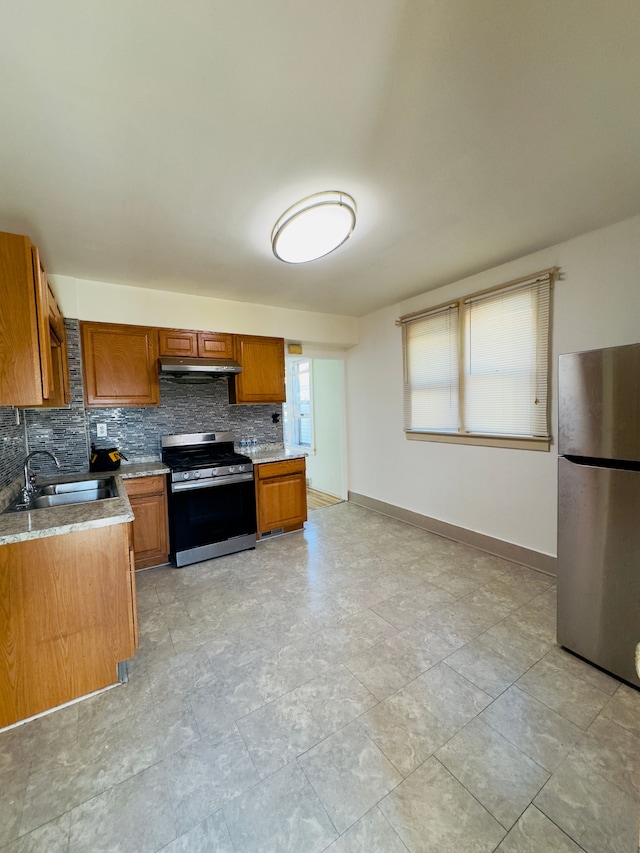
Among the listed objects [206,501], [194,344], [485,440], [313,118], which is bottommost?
[206,501]

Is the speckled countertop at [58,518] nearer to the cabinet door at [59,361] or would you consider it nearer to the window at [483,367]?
the cabinet door at [59,361]

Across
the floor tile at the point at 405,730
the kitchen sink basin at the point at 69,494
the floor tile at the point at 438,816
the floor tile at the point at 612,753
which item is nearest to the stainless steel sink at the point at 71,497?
the kitchen sink basin at the point at 69,494

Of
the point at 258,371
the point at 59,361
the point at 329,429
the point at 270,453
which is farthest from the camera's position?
the point at 329,429

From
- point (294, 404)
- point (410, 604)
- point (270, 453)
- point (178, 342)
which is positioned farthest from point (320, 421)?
point (410, 604)

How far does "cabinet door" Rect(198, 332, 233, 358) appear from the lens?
131 inches

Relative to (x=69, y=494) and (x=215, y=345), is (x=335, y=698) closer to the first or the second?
(x=69, y=494)

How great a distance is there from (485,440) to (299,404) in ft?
12.1

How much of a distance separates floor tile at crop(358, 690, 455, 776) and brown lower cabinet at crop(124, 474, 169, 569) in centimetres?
217

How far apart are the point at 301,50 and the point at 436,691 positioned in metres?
2.59

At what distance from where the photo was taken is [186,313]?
3.33 m

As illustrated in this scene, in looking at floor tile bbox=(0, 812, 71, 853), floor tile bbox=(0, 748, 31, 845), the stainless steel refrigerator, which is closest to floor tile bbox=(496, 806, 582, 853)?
the stainless steel refrigerator

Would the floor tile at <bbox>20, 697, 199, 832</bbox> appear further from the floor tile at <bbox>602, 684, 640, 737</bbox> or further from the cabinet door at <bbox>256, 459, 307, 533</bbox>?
the cabinet door at <bbox>256, 459, 307, 533</bbox>

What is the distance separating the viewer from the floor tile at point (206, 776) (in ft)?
3.85

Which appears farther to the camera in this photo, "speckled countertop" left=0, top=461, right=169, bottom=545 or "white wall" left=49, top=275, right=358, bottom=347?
"white wall" left=49, top=275, right=358, bottom=347
